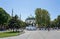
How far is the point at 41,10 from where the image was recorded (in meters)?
122

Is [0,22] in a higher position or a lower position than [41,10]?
lower

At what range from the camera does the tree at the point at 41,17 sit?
120 metres

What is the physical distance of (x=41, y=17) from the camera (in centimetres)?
12162

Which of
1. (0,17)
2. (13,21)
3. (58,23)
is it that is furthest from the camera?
(58,23)

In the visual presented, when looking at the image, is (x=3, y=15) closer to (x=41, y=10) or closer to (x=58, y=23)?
(x=41, y=10)

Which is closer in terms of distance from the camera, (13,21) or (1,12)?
(13,21)

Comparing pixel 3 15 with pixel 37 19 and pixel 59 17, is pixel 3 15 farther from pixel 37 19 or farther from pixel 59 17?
pixel 59 17

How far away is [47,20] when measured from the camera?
404 ft

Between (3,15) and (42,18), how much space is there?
4494cm

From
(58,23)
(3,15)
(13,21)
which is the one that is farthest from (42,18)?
(13,21)

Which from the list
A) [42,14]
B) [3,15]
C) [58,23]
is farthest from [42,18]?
[3,15]

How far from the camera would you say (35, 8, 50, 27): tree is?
120188 mm

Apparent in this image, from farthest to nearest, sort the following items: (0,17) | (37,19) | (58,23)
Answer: (58,23) < (37,19) < (0,17)

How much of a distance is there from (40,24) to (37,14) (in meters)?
7.08
